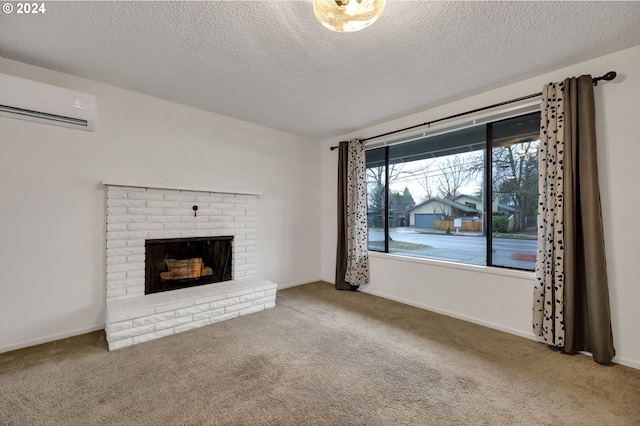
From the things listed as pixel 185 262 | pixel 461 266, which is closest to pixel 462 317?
pixel 461 266

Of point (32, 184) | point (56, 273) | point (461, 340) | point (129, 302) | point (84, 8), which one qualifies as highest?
point (84, 8)

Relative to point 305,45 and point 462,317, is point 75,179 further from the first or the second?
point 462,317

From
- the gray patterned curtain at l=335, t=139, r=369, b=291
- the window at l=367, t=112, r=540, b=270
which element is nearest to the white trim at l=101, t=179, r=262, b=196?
the gray patterned curtain at l=335, t=139, r=369, b=291

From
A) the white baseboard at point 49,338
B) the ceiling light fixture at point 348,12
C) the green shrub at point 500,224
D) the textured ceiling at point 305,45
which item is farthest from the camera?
the green shrub at point 500,224

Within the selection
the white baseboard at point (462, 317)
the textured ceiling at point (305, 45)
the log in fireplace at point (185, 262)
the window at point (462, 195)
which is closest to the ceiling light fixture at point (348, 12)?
the textured ceiling at point (305, 45)

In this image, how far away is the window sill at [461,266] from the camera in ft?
8.38

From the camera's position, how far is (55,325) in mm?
2410

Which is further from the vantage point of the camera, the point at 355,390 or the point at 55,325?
the point at 55,325

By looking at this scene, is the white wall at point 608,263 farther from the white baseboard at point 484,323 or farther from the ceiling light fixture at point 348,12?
the ceiling light fixture at point 348,12

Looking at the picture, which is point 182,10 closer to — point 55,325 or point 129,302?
point 129,302

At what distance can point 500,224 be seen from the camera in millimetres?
2826

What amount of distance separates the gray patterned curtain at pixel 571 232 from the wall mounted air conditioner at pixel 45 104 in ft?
13.3

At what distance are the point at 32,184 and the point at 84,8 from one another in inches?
62.3

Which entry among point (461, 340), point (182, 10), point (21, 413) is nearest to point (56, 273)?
point (21, 413)
